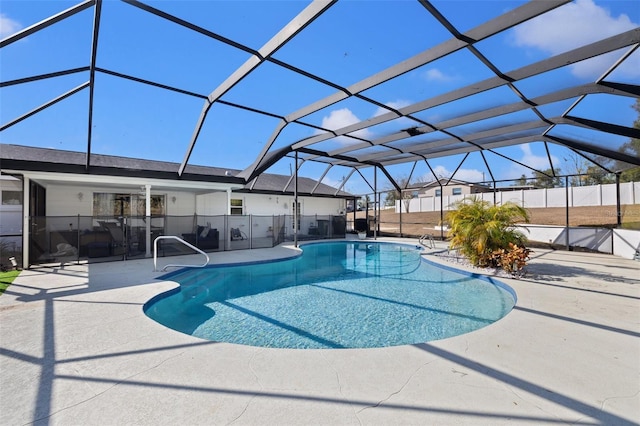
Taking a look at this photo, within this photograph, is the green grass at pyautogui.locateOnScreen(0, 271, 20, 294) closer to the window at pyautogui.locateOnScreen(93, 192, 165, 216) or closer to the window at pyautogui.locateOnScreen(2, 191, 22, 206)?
the window at pyautogui.locateOnScreen(93, 192, 165, 216)

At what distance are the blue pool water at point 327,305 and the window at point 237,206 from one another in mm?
7286

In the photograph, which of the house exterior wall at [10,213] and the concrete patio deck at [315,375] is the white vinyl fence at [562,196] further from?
the house exterior wall at [10,213]

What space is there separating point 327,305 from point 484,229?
5058mm

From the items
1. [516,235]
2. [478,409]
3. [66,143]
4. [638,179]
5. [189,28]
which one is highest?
[189,28]

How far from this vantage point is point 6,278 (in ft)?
22.0

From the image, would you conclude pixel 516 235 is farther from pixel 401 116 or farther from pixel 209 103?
pixel 209 103

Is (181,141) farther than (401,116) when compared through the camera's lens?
Yes

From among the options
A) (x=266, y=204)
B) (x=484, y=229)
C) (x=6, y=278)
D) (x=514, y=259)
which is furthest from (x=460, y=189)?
(x=6, y=278)

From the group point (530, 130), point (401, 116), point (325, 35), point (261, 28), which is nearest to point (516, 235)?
point (530, 130)

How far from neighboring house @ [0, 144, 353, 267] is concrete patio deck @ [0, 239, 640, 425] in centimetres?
544

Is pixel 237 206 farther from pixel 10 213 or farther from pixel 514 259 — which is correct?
pixel 514 259

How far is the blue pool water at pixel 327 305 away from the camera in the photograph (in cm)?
470

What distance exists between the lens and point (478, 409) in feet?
7.45

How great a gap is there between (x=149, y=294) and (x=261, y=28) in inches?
209
